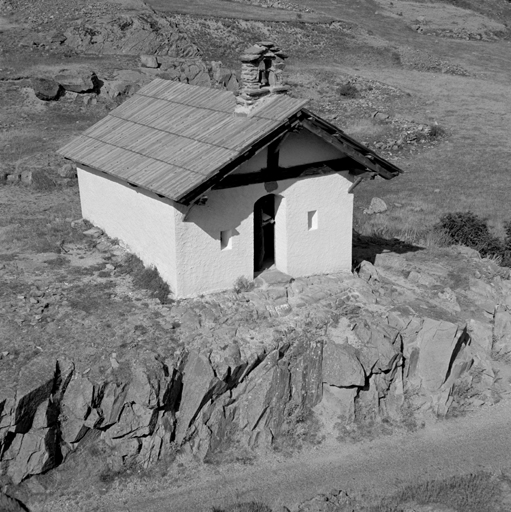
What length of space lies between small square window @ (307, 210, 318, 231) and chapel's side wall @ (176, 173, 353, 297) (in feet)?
0.29

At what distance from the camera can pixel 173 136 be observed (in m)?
19.7

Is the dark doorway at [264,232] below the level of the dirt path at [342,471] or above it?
above

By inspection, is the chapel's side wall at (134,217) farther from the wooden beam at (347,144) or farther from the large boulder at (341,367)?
the large boulder at (341,367)

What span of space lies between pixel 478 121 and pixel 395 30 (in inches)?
988

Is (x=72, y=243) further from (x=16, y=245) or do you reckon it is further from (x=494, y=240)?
(x=494, y=240)

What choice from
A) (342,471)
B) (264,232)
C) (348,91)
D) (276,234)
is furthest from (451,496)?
(348,91)

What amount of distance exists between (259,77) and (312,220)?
13.3 feet

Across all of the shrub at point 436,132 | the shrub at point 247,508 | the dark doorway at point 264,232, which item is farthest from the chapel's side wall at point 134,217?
the shrub at point 436,132

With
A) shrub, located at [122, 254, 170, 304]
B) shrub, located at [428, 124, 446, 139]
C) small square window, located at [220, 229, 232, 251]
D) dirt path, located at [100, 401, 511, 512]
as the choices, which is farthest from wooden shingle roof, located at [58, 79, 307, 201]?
shrub, located at [428, 124, 446, 139]

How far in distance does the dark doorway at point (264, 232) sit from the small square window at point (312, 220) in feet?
3.22

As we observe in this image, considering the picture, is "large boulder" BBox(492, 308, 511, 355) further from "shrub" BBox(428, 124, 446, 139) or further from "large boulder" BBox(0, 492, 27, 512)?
"shrub" BBox(428, 124, 446, 139)

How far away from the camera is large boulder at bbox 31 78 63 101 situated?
130ft

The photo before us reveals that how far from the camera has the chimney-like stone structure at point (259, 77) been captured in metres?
Result: 18.4

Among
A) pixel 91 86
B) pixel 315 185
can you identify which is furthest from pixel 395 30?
pixel 315 185
